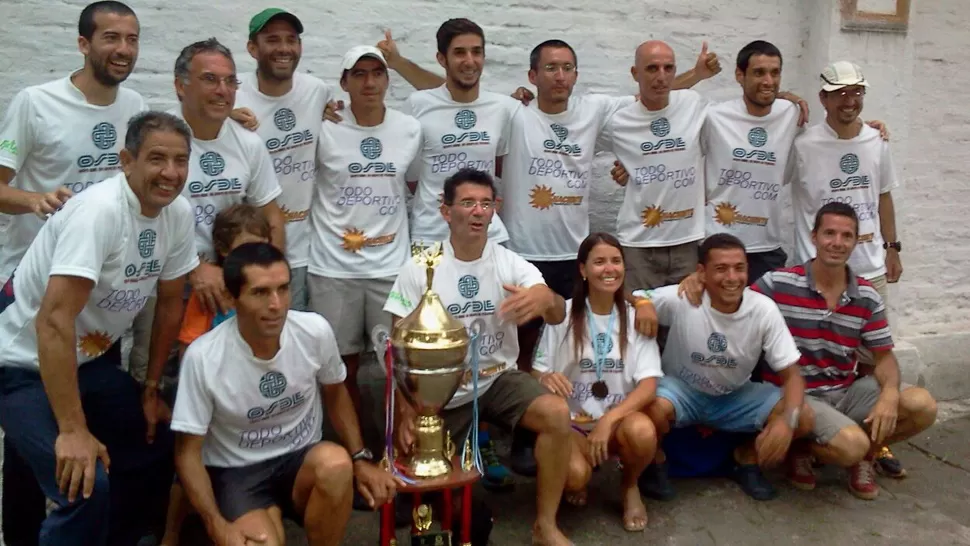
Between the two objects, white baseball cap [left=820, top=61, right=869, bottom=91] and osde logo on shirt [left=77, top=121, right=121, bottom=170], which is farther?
white baseball cap [left=820, top=61, right=869, bottom=91]

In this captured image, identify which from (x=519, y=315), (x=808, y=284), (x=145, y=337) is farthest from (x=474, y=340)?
(x=808, y=284)

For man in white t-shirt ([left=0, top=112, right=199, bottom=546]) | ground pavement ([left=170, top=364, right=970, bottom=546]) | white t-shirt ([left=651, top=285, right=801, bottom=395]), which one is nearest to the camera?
man in white t-shirt ([left=0, top=112, right=199, bottom=546])

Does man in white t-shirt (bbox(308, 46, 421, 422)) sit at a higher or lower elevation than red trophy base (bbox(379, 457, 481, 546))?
higher

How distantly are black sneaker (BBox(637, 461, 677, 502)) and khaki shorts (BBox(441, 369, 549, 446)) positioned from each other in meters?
0.77

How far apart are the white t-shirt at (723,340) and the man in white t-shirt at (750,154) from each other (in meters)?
0.57

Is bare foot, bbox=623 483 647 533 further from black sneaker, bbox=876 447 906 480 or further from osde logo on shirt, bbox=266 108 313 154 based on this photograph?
osde logo on shirt, bbox=266 108 313 154

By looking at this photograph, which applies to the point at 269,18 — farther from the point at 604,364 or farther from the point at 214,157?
the point at 604,364

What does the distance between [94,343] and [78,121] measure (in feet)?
2.86

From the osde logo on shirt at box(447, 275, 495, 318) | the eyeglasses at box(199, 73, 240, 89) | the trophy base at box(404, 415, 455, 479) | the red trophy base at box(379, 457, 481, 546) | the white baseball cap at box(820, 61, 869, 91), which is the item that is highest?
the white baseball cap at box(820, 61, 869, 91)

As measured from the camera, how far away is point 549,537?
10.2ft

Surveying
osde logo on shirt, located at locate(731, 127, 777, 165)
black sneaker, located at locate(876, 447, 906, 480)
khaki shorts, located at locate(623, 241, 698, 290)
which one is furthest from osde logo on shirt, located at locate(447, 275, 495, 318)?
black sneaker, located at locate(876, 447, 906, 480)

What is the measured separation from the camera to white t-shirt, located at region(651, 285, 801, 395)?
363 cm

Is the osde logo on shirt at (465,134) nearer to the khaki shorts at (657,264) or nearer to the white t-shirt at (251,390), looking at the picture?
the khaki shorts at (657,264)

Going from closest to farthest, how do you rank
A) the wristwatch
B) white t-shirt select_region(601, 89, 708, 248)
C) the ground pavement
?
the wristwatch
the ground pavement
white t-shirt select_region(601, 89, 708, 248)
